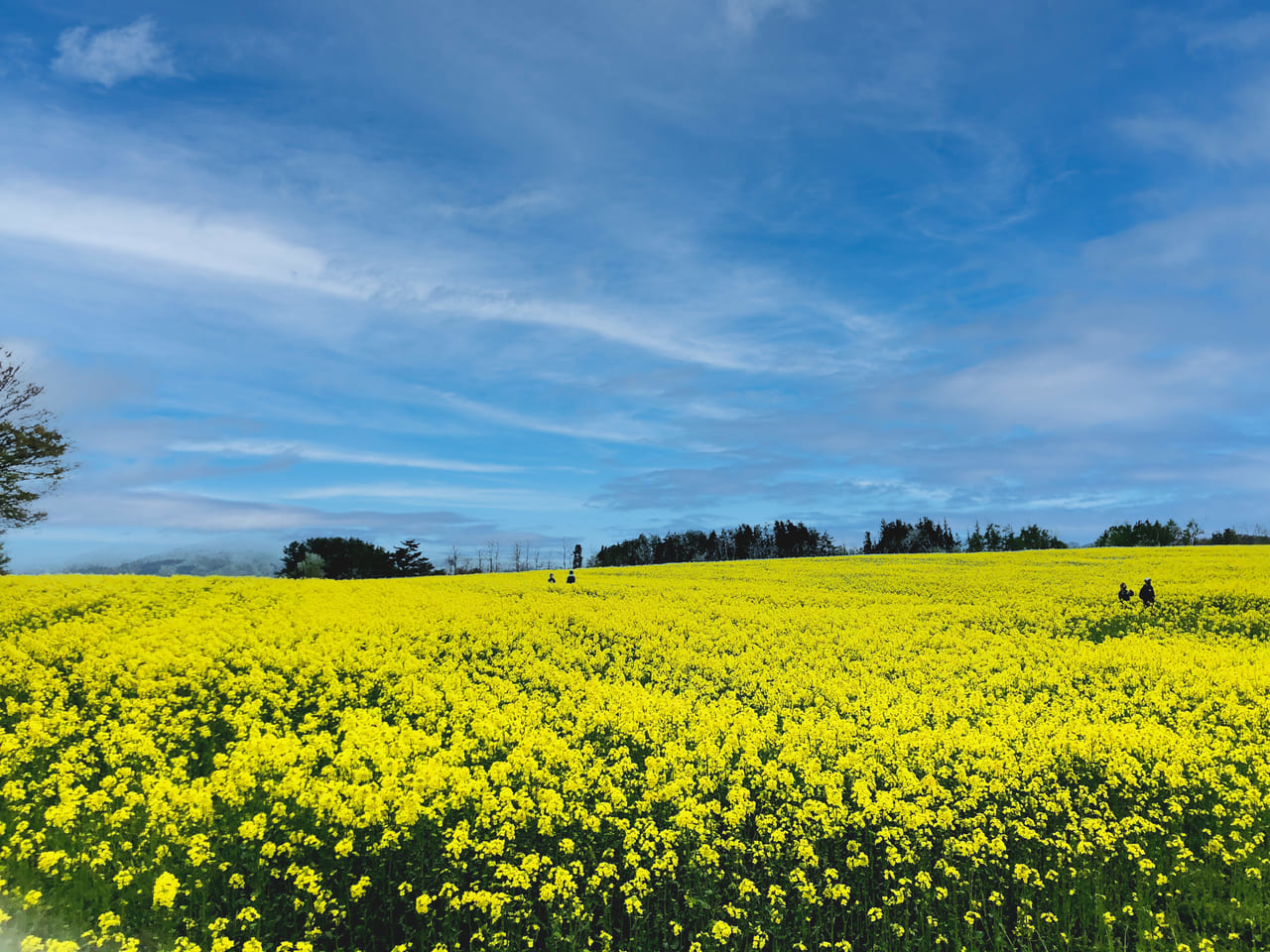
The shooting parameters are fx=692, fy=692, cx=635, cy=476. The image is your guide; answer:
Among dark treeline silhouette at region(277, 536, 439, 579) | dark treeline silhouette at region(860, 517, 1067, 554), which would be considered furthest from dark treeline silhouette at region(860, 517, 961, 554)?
dark treeline silhouette at region(277, 536, 439, 579)

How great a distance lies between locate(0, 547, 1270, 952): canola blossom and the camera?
8586mm

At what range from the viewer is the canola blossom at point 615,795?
8586 millimetres

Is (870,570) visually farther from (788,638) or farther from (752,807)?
(752,807)

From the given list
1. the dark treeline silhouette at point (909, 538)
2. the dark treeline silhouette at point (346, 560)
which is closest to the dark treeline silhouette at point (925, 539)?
the dark treeline silhouette at point (909, 538)

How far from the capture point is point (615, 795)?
10289 mm

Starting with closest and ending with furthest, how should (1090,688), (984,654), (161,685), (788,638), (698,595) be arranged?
(161,685)
(1090,688)
(984,654)
(788,638)
(698,595)

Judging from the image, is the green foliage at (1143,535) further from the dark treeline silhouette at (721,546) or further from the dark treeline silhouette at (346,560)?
the dark treeline silhouette at (346,560)

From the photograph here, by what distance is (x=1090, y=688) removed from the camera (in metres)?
18.5

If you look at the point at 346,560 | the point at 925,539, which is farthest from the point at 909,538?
the point at 346,560

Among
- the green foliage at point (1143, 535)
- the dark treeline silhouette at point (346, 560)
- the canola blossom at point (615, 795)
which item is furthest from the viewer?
the green foliage at point (1143, 535)

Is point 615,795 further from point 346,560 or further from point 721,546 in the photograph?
point 721,546

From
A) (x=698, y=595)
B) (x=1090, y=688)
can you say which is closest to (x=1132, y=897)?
(x=1090, y=688)

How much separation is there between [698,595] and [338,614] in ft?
60.0

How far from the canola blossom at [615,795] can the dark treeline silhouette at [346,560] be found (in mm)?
57848
